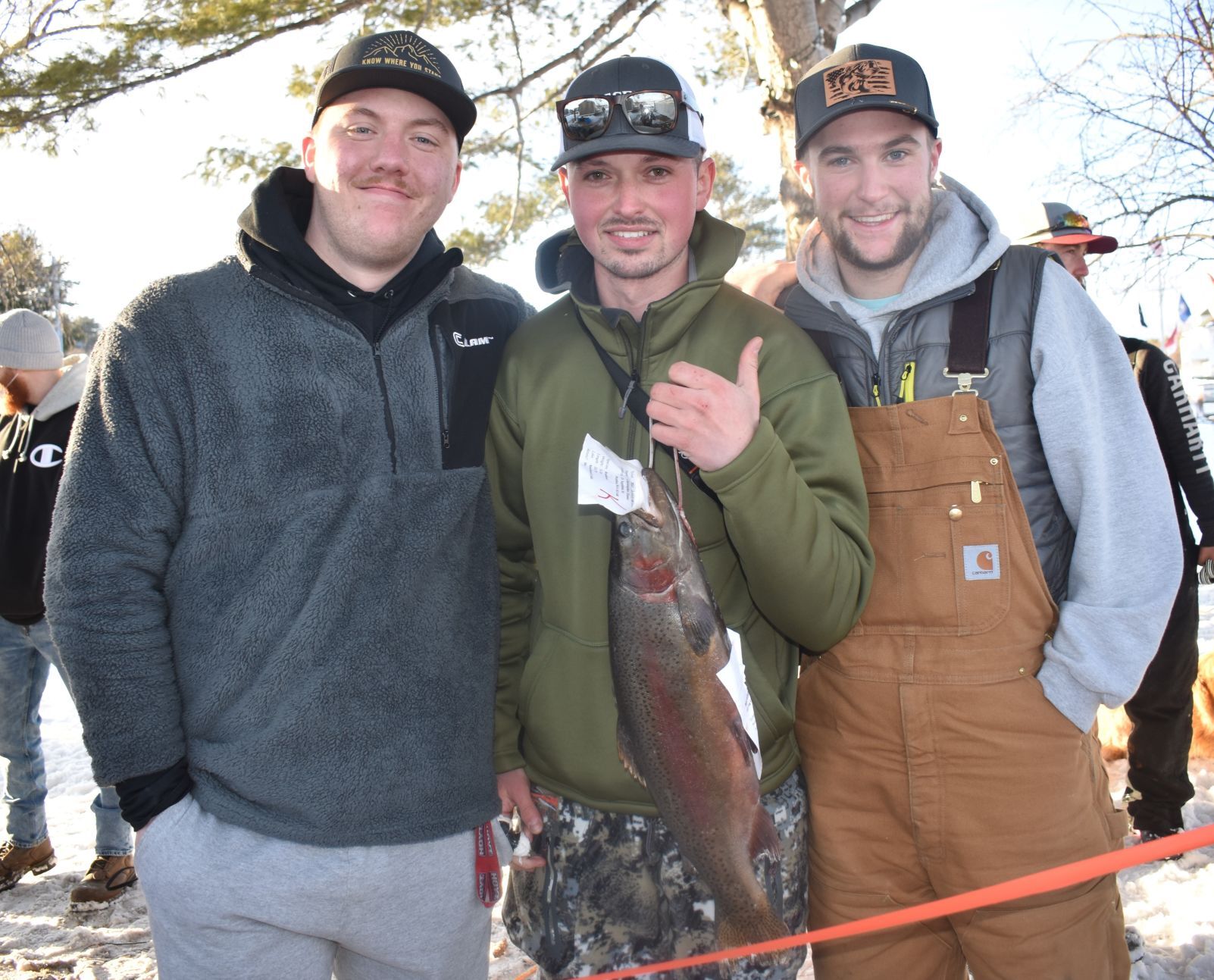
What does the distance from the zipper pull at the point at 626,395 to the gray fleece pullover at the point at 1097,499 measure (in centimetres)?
82

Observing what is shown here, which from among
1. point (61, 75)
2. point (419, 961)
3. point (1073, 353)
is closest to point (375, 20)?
point (61, 75)

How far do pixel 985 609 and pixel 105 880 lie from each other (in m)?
4.90

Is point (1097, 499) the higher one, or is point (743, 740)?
point (1097, 499)

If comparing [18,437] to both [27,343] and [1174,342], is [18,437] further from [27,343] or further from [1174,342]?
[1174,342]

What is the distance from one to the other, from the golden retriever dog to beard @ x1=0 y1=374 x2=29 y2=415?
6.92 metres

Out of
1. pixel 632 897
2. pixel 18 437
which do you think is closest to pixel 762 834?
pixel 632 897

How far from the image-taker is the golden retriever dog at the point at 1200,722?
556 centimetres

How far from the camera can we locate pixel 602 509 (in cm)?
247

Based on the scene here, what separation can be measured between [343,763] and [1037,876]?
1.68m

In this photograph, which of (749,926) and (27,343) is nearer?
(749,926)

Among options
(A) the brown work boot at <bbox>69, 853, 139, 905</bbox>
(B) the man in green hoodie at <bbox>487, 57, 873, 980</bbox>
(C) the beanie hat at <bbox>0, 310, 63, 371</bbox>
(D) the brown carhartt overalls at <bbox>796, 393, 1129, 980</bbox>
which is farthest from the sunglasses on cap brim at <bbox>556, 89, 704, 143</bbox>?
(A) the brown work boot at <bbox>69, 853, 139, 905</bbox>

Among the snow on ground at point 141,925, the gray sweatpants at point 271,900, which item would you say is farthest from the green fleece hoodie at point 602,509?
the snow on ground at point 141,925

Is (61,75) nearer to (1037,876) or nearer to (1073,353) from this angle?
(1073,353)

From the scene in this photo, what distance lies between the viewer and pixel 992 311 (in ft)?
8.01
